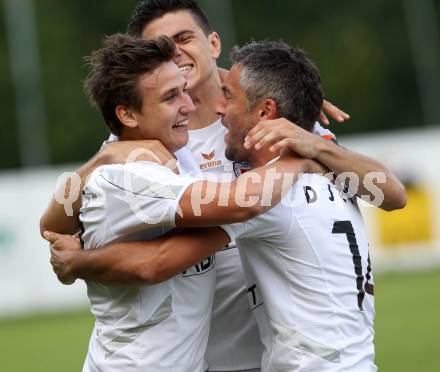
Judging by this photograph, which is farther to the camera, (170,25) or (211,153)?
(170,25)

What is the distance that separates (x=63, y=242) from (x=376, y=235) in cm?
1320

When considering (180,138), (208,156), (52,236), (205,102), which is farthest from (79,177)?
(205,102)

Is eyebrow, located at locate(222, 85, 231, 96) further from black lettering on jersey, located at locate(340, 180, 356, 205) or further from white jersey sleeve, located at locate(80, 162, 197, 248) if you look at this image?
black lettering on jersey, located at locate(340, 180, 356, 205)

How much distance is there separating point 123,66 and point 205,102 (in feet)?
4.73

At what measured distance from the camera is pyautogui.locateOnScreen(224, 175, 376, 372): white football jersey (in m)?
4.89

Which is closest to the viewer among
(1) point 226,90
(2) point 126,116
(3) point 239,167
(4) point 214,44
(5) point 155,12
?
(2) point 126,116

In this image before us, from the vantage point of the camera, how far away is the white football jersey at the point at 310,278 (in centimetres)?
489

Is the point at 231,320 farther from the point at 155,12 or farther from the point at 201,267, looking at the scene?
the point at 155,12

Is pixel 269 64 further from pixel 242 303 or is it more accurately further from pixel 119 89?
pixel 242 303

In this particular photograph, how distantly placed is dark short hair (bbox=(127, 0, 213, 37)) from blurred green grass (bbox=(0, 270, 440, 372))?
4.67 meters

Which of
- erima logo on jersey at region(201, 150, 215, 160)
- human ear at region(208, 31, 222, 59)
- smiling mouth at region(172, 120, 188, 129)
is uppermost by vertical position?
human ear at region(208, 31, 222, 59)

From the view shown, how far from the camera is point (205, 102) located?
6.46m

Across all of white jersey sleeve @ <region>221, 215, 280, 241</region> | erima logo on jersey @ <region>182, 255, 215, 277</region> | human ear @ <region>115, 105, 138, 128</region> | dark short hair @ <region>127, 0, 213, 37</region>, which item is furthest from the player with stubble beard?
erima logo on jersey @ <region>182, 255, 215, 277</region>

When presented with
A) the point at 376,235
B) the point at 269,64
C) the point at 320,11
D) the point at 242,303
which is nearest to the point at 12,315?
the point at 376,235
